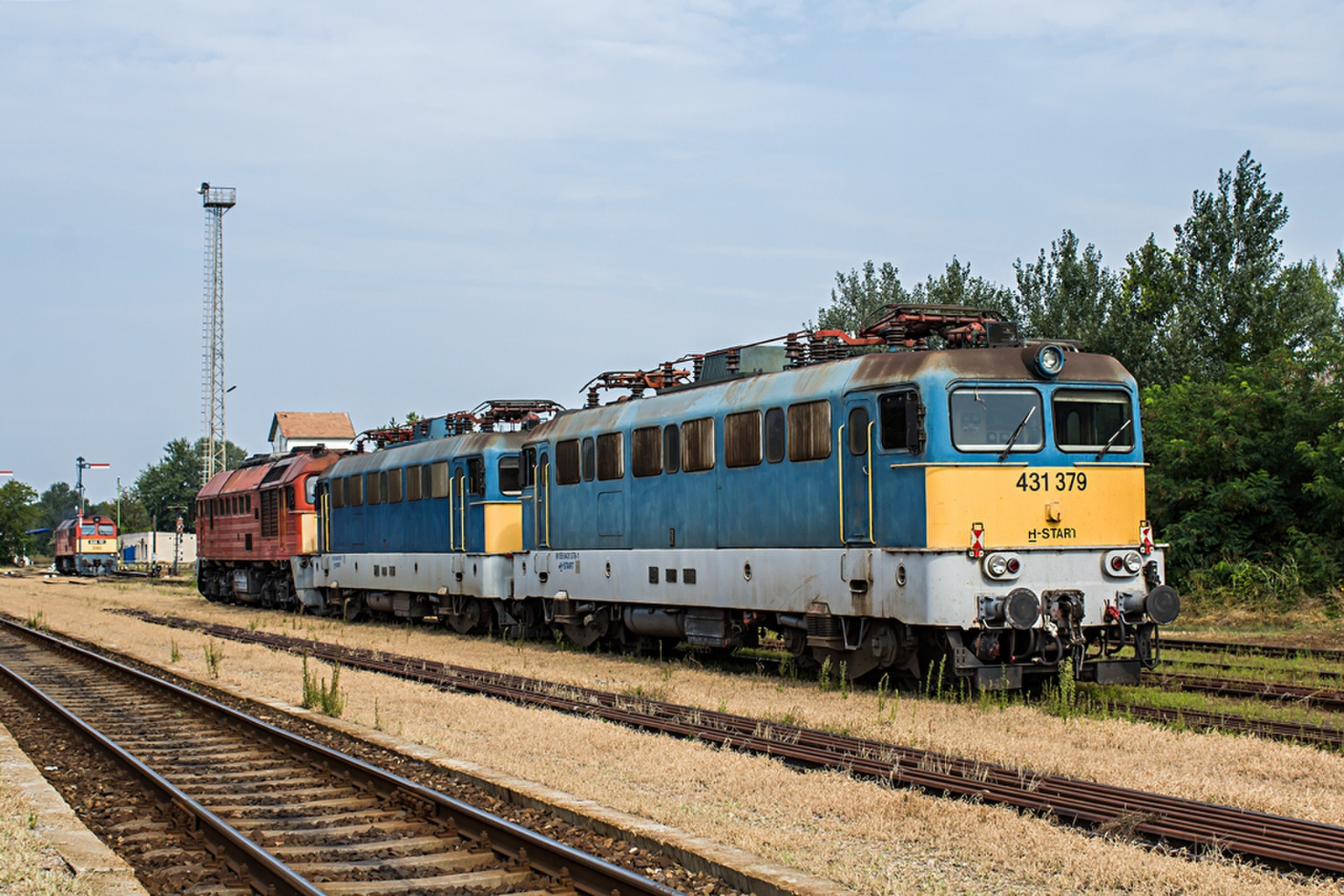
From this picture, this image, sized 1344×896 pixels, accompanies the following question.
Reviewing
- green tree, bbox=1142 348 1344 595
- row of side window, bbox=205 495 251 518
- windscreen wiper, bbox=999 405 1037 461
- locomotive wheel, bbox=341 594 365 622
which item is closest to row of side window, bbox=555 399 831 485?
windscreen wiper, bbox=999 405 1037 461

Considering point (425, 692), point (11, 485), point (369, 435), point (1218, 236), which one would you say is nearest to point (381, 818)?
point (425, 692)

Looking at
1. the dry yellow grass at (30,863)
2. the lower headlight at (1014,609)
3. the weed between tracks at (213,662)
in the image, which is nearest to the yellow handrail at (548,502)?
the weed between tracks at (213,662)

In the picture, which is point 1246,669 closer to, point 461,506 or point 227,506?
point 461,506

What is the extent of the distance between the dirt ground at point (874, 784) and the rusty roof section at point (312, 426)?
99.8 meters

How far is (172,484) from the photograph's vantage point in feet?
440

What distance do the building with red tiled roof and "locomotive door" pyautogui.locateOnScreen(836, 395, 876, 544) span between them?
328 ft

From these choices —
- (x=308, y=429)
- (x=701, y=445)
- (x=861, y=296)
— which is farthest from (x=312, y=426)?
(x=701, y=445)

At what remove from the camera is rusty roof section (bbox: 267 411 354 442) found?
377 ft

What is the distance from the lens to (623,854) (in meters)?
7.81

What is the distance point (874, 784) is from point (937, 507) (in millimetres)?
4762

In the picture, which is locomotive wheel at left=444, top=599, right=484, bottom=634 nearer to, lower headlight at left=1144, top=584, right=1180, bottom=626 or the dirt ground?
the dirt ground

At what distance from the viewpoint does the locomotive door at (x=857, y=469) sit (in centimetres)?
1434

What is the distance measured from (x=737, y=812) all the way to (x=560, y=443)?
13.5m

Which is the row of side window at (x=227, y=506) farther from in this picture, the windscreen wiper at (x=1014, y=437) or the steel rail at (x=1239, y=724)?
the steel rail at (x=1239, y=724)
